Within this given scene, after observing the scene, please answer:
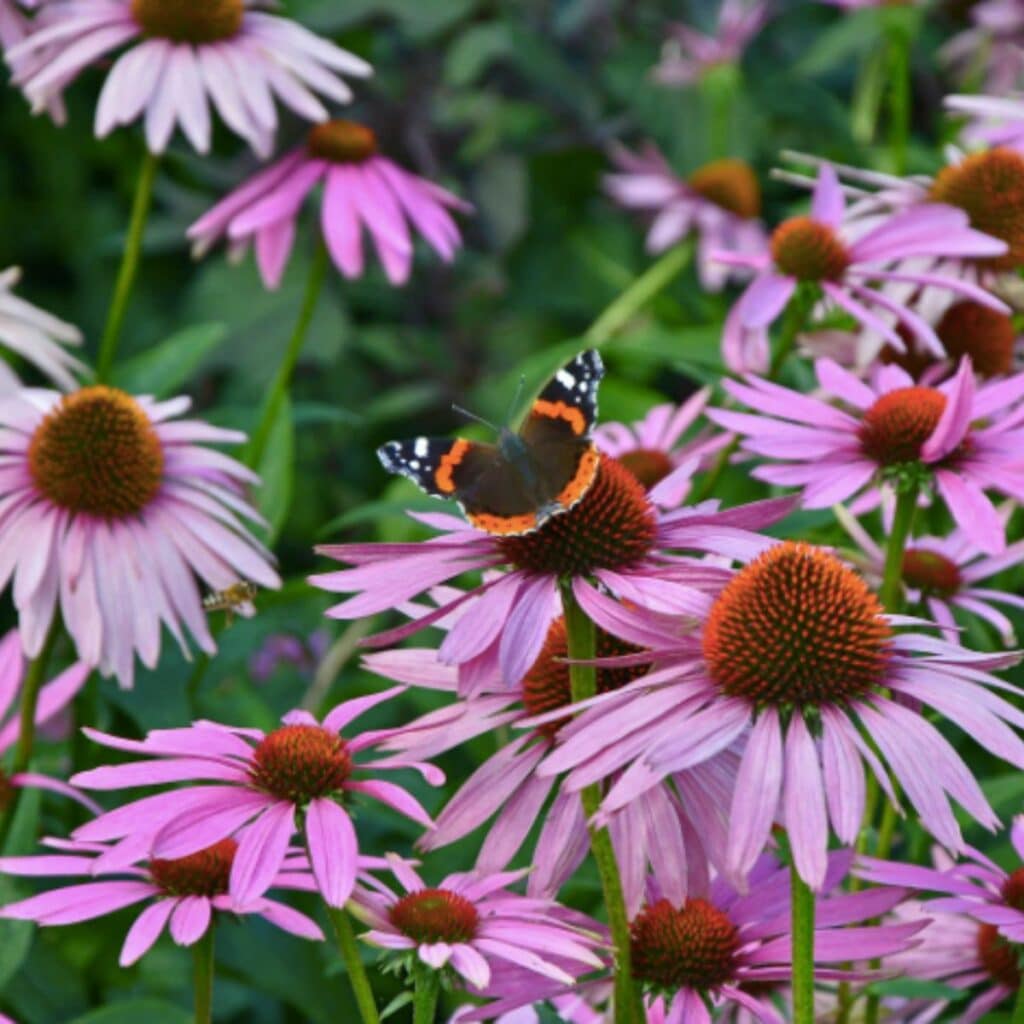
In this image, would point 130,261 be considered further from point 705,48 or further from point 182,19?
point 705,48

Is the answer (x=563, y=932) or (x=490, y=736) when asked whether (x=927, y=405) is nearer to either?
(x=563, y=932)

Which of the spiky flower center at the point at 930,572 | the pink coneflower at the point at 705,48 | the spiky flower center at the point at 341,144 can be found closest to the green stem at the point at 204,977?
the spiky flower center at the point at 930,572

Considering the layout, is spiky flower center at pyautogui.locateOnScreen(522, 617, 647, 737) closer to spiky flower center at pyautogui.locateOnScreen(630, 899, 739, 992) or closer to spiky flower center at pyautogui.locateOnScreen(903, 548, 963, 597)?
spiky flower center at pyautogui.locateOnScreen(630, 899, 739, 992)

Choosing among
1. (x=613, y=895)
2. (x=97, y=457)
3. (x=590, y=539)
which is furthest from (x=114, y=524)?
(x=613, y=895)

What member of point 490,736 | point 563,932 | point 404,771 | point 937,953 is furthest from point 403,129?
point 563,932

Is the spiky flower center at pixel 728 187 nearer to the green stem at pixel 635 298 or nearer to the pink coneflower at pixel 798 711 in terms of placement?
A: the green stem at pixel 635 298

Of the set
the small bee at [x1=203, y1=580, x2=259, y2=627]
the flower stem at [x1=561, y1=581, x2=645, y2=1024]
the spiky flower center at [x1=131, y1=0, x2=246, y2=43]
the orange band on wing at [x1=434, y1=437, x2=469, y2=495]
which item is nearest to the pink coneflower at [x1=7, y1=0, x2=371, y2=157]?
the spiky flower center at [x1=131, y1=0, x2=246, y2=43]

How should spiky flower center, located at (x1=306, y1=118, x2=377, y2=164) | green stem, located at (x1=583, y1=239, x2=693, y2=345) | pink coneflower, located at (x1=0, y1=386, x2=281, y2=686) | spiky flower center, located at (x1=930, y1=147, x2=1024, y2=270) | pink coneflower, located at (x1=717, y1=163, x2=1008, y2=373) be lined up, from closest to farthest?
pink coneflower, located at (x1=0, y1=386, x2=281, y2=686)
pink coneflower, located at (x1=717, y1=163, x2=1008, y2=373)
spiky flower center, located at (x1=930, y1=147, x2=1024, y2=270)
spiky flower center, located at (x1=306, y1=118, x2=377, y2=164)
green stem, located at (x1=583, y1=239, x2=693, y2=345)
